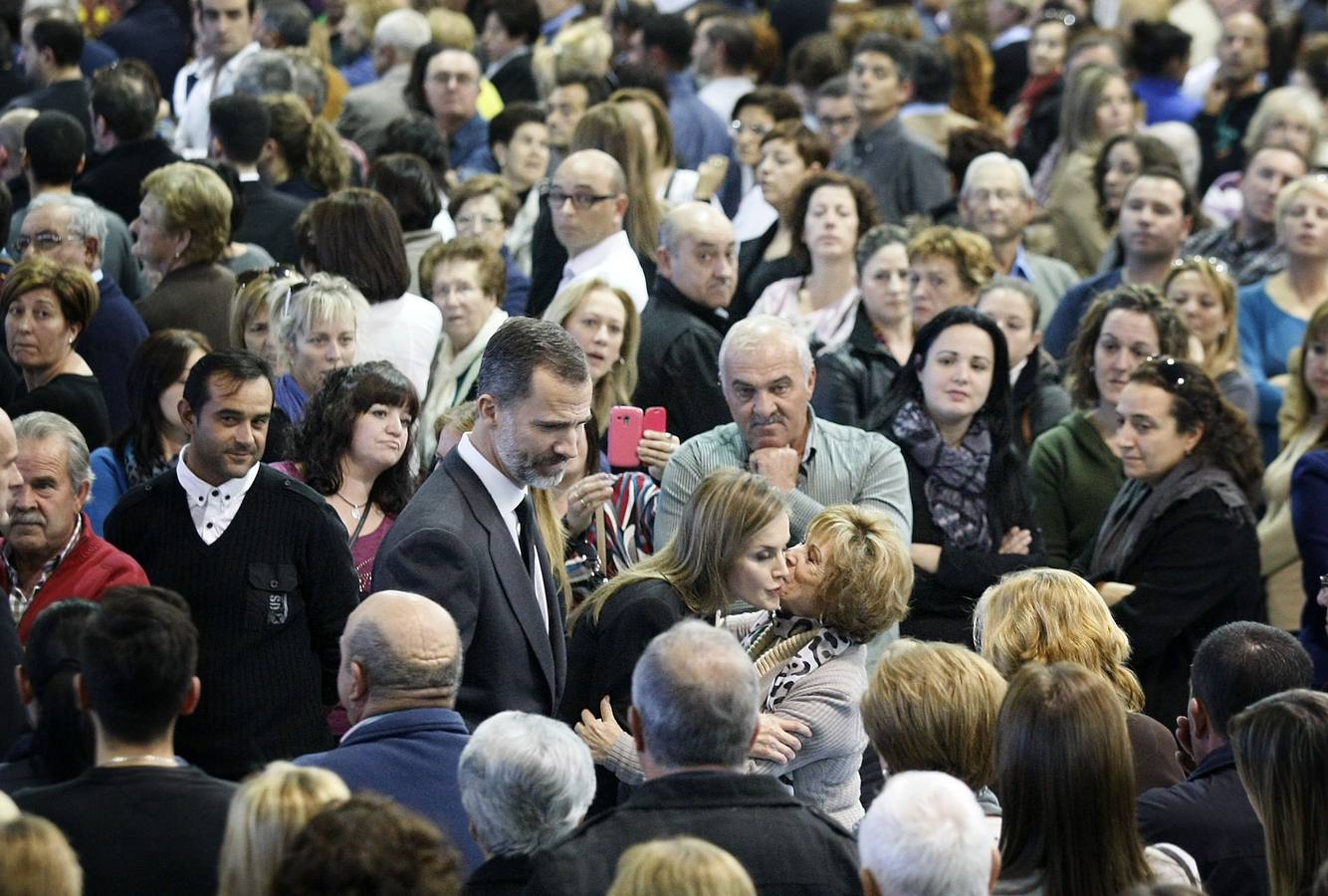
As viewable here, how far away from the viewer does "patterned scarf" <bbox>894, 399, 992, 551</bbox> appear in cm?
656

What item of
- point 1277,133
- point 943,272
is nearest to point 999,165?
point 943,272

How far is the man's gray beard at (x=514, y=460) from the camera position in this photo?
5.00 metres

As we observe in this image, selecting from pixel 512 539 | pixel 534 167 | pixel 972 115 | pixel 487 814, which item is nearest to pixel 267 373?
pixel 512 539

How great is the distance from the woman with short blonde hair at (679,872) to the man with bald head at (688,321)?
3.98 meters

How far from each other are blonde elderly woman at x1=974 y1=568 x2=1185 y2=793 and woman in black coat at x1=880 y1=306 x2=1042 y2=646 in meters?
1.31

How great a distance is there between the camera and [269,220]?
8.48m

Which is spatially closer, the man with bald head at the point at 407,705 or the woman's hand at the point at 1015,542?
the man with bald head at the point at 407,705

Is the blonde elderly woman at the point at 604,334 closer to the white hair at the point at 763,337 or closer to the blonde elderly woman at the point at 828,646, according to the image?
the white hair at the point at 763,337

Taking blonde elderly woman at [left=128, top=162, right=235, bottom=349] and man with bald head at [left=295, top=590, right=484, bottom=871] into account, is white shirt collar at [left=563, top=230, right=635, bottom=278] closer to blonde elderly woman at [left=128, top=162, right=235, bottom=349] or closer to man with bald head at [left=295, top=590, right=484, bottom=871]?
blonde elderly woman at [left=128, top=162, right=235, bottom=349]

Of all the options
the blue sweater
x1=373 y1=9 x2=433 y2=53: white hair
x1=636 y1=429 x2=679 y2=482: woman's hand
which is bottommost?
the blue sweater

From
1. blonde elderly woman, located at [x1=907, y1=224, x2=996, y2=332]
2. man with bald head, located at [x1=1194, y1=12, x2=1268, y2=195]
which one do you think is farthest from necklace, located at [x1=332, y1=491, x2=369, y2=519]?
man with bald head, located at [x1=1194, y1=12, x2=1268, y2=195]

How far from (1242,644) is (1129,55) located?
28.0 ft

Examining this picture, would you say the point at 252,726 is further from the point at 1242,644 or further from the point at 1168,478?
the point at 1168,478

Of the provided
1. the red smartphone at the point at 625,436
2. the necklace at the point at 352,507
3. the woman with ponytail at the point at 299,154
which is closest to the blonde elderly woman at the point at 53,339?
the necklace at the point at 352,507
